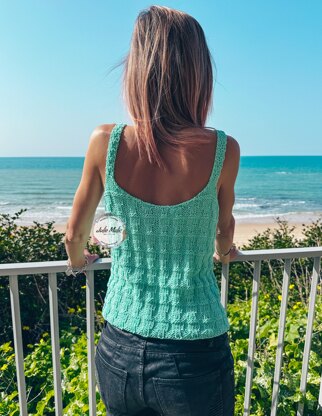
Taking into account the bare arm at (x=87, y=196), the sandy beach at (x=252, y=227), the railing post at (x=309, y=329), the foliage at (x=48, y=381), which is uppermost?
the bare arm at (x=87, y=196)

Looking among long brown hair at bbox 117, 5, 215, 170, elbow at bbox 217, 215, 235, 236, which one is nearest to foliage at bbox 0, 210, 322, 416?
elbow at bbox 217, 215, 235, 236

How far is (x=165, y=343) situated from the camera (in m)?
1.17

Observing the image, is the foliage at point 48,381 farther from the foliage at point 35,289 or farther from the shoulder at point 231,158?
the shoulder at point 231,158

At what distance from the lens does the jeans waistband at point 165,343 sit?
3.83 feet

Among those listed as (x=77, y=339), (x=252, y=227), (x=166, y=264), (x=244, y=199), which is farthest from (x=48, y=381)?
(x=244, y=199)

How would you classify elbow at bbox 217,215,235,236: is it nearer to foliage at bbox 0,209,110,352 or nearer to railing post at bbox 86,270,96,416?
railing post at bbox 86,270,96,416

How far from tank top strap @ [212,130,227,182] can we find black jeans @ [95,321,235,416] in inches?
20.0

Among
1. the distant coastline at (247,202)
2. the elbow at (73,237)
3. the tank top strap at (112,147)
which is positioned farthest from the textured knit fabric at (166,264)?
the distant coastline at (247,202)

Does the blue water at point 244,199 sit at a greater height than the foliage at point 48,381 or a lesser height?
lesser

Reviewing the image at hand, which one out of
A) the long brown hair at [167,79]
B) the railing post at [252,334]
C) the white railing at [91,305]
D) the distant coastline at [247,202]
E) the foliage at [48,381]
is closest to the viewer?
the long brown hair at [167,79]

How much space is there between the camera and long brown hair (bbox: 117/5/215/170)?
1.09 metres

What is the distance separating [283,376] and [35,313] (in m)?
2.15

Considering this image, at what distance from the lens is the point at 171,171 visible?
108cm

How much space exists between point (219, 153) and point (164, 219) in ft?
0.79
